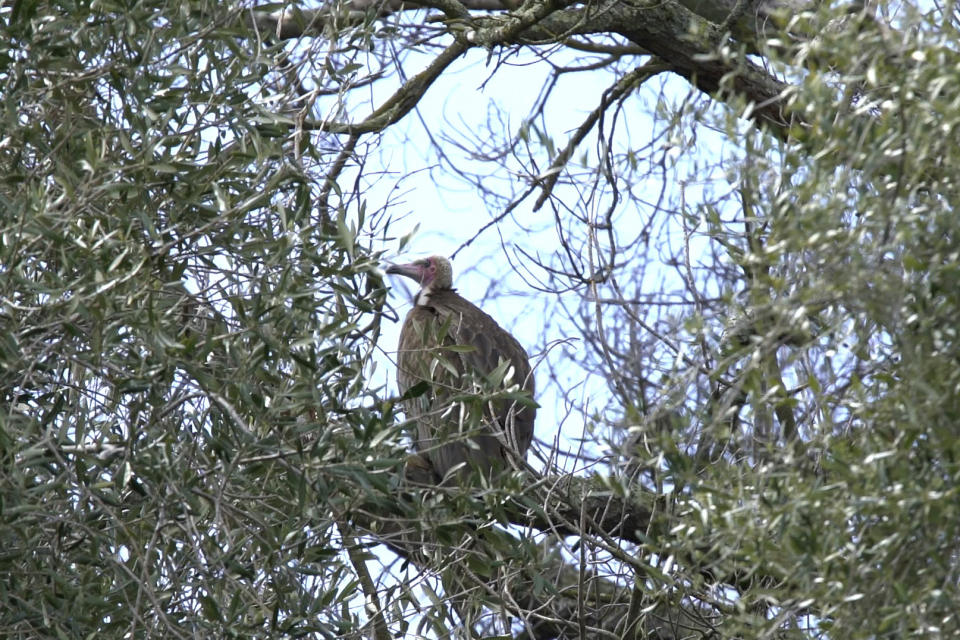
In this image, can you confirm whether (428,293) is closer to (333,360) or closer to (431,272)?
(431,272)

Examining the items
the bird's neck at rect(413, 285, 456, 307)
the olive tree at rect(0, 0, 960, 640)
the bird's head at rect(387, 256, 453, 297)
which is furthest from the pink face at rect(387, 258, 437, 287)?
the olive tree at rect(0, 0, 960, 640)

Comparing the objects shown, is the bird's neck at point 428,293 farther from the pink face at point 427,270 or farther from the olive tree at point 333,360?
the olive tree at point 333,360

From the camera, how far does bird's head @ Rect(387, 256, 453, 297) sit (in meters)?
8.41

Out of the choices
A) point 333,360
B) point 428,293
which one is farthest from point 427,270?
point 333,360

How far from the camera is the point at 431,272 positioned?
8.47 metres

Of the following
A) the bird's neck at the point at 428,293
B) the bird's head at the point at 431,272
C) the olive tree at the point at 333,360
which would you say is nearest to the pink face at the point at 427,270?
the bird's head at the point at 431,272

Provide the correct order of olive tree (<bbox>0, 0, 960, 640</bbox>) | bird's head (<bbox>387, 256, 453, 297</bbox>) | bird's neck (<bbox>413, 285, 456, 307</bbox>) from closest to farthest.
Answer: olive tree (<bbox>0, 0, 960, 640</bbox>)
bird's neck (<bbox>413, 285, 456, 307</bbox>)
bird's head (<bbox>387, 256, 453, 297</bbox>)

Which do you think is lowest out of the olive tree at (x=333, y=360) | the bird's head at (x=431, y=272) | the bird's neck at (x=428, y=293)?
the olive tree at (x=333, y=360)

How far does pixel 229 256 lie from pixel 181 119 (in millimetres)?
402

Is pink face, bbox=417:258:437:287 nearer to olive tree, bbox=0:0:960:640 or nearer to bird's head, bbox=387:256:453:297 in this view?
bird's head, bbox=387:256:453:297

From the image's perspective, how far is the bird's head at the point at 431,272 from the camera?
841cm

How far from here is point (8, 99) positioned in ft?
11.2

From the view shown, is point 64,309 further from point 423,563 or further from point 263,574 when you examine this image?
point 423,563

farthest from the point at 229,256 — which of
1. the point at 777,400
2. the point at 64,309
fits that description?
the point at 777,400
